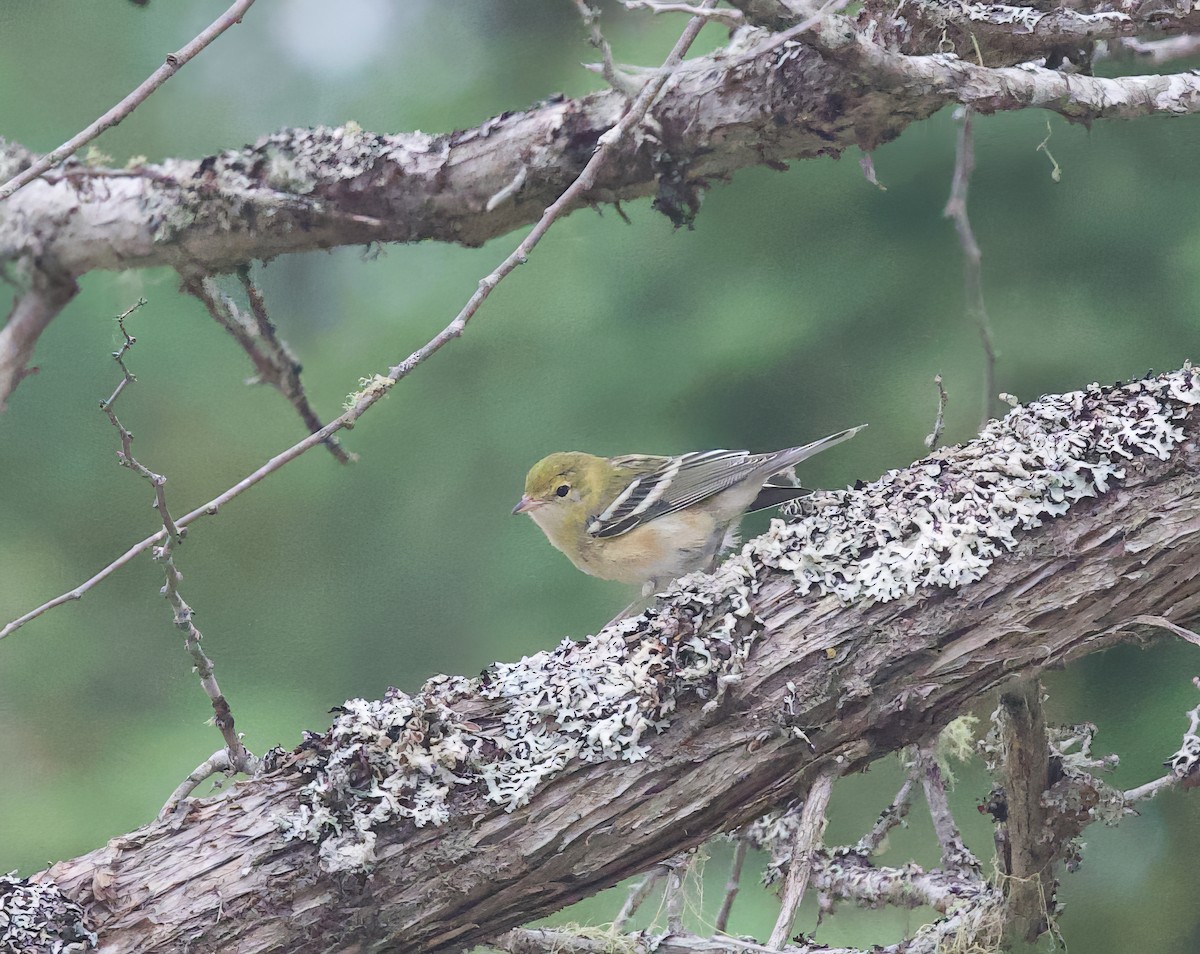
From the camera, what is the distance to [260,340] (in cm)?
161

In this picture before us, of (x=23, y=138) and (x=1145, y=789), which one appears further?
(x=23, y=138)

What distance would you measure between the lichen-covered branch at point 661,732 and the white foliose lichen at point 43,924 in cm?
1

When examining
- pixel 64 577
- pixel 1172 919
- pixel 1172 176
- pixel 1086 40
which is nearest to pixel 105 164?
pixel 64 577

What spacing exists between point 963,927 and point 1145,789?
0.80 feet

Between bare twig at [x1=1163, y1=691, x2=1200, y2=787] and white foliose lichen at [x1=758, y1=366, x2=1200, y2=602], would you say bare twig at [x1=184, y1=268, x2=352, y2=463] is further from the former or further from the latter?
bare twig at [x1=1163, y1=691, x2=1200, y2=787]

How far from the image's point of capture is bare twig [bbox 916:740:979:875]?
1298 millimetres

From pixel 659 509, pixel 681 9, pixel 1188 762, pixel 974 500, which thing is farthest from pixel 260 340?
pixel 1188 762

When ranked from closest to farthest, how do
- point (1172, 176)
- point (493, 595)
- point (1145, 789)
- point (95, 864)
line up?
point (95, 864) → point (1145, 789) → point (1172, 176) → point (493, 595)

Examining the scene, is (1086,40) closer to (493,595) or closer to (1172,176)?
(1172,176)

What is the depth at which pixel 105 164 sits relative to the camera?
165 cm

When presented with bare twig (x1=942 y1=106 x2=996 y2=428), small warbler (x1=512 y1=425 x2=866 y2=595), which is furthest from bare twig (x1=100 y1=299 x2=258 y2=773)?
bare twig (x1=942 y1=106 x2=996 y2=428)

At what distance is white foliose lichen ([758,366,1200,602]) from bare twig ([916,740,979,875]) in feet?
1.23

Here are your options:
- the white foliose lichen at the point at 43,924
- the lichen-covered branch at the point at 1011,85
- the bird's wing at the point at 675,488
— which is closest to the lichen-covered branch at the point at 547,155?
the lichen-covered branch at the point at 1011,85

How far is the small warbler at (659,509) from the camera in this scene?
58.4 inches
